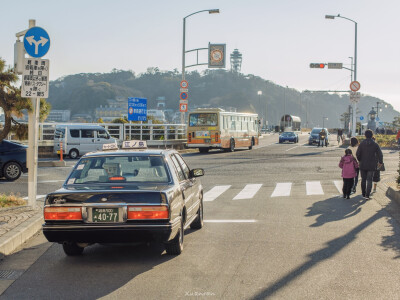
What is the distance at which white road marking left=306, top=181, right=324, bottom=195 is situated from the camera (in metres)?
15.6

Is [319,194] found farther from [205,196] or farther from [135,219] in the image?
[135,219]

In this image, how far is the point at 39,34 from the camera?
10.6 metres

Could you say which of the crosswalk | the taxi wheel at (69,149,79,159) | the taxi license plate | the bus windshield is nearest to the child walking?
the crosswalk

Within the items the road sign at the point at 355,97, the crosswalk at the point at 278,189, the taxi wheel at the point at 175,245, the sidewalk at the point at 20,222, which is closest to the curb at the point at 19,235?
the sidewalk at the point at 20,222

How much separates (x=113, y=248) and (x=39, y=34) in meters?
4.73

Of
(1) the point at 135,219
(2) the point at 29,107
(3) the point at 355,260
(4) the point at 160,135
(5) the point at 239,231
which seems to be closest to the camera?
(1) the point at 135,219

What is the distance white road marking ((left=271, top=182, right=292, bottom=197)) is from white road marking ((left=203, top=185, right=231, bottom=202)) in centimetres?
149

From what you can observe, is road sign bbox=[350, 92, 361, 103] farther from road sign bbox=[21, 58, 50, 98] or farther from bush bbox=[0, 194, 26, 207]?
road sign bbox=[21, 58, 50, 98]

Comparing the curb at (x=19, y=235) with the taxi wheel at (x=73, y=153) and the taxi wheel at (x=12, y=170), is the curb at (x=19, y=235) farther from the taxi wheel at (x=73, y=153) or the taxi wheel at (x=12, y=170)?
the taxi wheel at (x=73, y=153)

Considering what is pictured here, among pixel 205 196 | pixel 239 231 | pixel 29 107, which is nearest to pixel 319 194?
pixel 205 196

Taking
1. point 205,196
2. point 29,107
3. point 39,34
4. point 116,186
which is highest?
point 39,34

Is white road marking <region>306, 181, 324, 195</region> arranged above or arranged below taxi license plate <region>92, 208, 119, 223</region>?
below

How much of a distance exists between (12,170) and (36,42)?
8987 mm

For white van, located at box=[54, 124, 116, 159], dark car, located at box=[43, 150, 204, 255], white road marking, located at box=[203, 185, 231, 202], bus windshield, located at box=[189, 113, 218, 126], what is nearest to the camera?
dark car, located at box=[43, 150, 204, 255]
